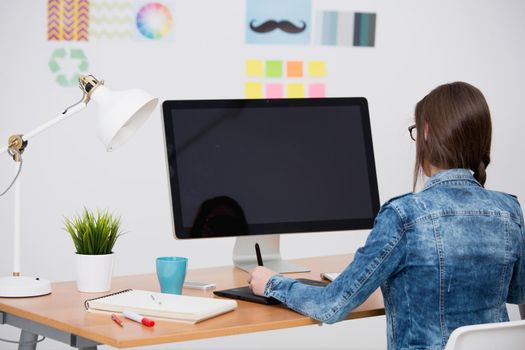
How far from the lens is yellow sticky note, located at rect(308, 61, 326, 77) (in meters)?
4.25

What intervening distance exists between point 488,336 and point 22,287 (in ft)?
3.47

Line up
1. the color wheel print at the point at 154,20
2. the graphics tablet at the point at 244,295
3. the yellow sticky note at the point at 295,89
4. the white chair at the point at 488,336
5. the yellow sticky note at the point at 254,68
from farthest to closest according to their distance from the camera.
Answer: the yellow sticky note at the point at 295,89 → the yellow sticky note at the point at 254,68 → the color wheel print at the point at 154,20 → the graphics tablet at the point at 244,295 → the white chair at the point at 488,336

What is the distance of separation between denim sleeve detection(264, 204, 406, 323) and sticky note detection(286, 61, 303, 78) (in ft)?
8.13

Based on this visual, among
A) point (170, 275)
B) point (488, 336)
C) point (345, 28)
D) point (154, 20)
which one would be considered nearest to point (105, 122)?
point (170, 275)

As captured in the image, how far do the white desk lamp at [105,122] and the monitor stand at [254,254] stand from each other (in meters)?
0.56

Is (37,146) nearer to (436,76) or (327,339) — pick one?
(327,339)

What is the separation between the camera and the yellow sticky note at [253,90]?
4125mm

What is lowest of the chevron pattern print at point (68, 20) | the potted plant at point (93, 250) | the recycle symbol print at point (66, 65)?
the potted plant at point (93, 250)

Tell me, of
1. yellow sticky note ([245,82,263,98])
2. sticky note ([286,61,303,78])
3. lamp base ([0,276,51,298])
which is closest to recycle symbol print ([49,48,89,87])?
yellow sticky note ([245,82,263,98])

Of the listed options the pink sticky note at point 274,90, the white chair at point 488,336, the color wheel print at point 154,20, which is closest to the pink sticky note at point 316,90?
the pink sticky note at point 274,90

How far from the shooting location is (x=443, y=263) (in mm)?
1774

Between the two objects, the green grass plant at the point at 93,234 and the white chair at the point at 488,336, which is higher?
the green grass plant at the point at 93,234

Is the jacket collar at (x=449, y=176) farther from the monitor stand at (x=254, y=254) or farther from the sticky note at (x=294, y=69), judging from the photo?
the sticky note at (x=294, y=69)

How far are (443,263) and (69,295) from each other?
2.87ft
